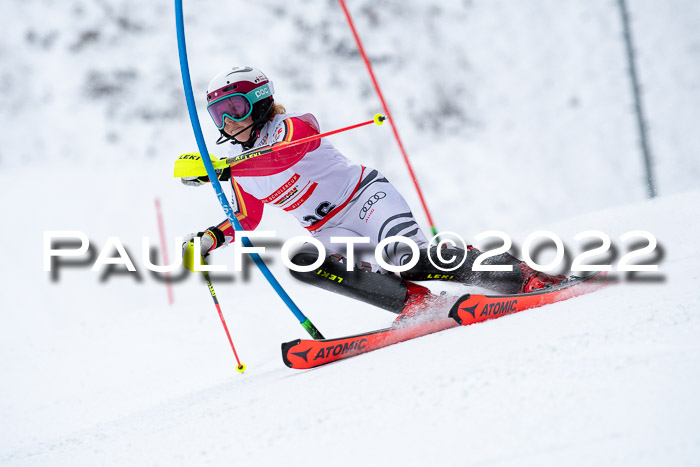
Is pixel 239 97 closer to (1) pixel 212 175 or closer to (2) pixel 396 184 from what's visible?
(1) pixel 212 175

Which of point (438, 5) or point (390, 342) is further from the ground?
point (438, 5)

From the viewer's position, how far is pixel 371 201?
11.3 feet

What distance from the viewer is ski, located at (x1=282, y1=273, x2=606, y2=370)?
281 centimetres

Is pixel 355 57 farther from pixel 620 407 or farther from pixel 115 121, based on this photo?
pixel 620 407

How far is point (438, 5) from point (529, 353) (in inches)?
607

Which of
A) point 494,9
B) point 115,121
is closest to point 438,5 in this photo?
point 494,9

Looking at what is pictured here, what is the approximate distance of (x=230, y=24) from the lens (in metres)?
14.7

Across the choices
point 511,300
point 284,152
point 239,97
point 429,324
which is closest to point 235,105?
point 239,97

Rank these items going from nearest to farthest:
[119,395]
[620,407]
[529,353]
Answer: [620,407] → [529,353] → [119,395]

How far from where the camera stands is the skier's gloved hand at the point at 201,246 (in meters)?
3.45

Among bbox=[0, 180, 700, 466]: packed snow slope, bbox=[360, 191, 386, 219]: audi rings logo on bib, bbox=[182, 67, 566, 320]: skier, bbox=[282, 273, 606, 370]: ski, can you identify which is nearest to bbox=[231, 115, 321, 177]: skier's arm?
bbox=[182, 67, 566, 320]: skier

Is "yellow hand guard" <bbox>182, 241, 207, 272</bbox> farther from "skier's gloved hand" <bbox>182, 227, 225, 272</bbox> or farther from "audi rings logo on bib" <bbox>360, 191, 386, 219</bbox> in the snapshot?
"audi rings logo on bib" <bbox>360, 191, 386, 219</bbox>

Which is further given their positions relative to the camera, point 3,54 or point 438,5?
point 438,5

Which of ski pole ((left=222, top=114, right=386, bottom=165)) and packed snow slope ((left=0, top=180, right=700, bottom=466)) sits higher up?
ski pole ((left=222, top=114, right=386, bottom=165))
